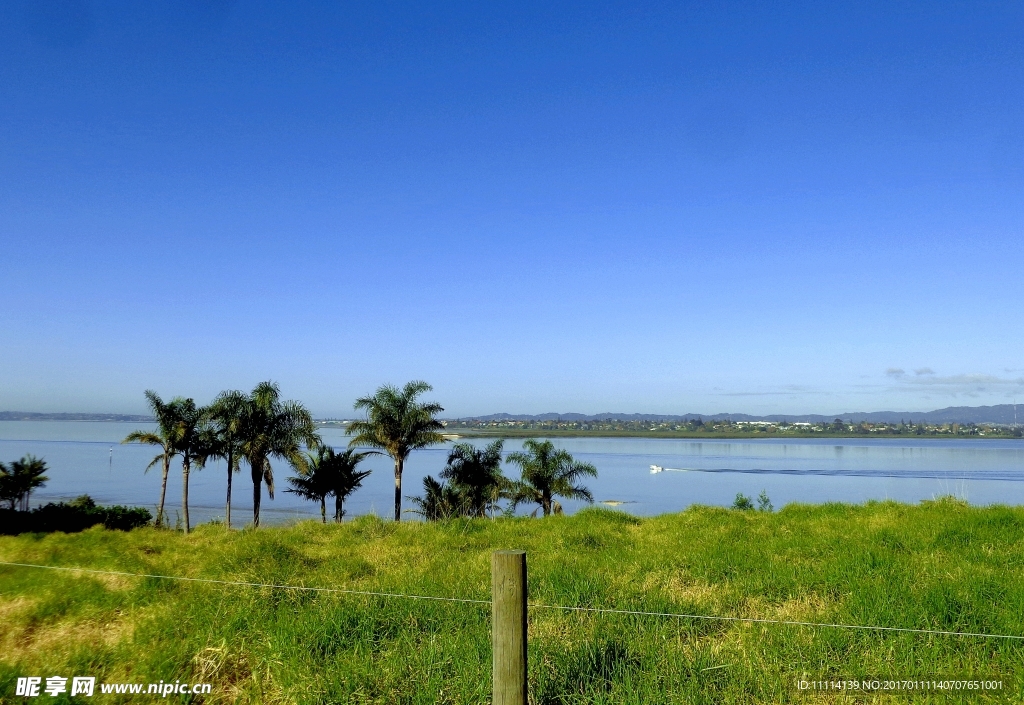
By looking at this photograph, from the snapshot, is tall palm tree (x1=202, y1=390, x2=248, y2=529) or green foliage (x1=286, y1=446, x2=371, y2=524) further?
green foliage (x1=286, y1=446, x2=371, y2=524)

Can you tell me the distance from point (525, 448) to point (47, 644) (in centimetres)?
4363

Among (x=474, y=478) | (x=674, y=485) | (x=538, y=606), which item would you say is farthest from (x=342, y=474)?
(x=674, y=485)

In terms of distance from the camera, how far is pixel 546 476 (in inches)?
1911

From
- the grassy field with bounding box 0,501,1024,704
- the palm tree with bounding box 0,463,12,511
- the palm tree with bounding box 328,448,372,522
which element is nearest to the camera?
the grassy field with bounding box 0,501,1024,704

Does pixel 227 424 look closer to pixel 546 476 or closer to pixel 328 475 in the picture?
pixel 328 475

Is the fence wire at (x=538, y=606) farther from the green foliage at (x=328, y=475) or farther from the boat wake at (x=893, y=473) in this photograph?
the boat wake at (x=893, y=473)

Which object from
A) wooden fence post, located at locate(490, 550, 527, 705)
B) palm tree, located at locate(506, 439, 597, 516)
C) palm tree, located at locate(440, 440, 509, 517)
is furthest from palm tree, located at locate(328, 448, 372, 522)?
wooden fence post, located at locate(490, 550, 527, 705)

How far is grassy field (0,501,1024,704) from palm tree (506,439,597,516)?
3644 centimetres

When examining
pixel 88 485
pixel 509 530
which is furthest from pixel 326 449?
pixel 88 485

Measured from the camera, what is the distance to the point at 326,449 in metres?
48.0

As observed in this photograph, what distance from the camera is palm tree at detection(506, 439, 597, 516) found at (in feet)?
159

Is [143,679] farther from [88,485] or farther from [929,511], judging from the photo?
[88,485]

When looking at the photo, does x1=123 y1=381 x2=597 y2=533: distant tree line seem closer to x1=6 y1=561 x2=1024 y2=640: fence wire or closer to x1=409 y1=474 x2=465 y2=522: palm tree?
x1=409 y1=474 x2=465 y2=522: palm tree

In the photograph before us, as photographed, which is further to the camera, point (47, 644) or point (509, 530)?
point (509, 530)
